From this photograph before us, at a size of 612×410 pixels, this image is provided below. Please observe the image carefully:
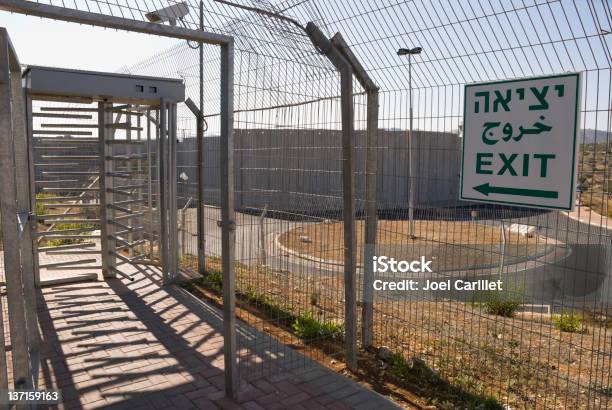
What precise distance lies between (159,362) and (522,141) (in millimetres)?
3578

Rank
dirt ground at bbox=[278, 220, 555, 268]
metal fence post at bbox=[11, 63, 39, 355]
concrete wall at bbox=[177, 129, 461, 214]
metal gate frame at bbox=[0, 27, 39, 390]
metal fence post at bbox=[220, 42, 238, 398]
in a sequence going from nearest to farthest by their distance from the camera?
metal gate frame at bbox=[0, 27, 39, 390]
metal fence post at bbox=[220, 42, 238, 398]
metal fence post at bbox=[11, 63, 39, 355]
concrete wall at bbox=[177, 129, 461, 214]
dirt ground at bbox=[278, 220, 555, 268]

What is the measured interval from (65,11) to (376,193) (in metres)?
2.91

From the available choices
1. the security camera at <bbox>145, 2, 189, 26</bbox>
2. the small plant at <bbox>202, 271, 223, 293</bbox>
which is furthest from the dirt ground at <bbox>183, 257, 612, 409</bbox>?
the security camera at <bbox>145, 2, 189, 26</bbox>

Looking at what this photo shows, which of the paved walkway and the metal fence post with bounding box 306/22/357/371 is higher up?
the metal fence post with bounding box 306/22/357/371

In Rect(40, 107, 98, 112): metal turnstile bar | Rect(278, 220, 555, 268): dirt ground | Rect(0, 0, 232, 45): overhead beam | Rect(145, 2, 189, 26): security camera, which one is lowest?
Rect(278, 220, 555, 268): dirt ground

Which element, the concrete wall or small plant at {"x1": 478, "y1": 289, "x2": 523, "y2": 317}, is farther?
small plant at {"x1": 478, "y1": 289, "x2": 523, "y2": 317}

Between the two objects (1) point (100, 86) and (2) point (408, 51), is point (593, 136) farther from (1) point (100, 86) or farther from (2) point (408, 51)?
(1) point (100, 86)

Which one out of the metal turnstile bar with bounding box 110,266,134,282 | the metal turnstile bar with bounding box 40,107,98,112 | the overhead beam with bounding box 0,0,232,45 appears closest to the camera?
the overhead beam with bounding box 0,0,232,45

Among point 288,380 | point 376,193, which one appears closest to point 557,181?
point 376,193

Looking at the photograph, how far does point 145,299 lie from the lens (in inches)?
259

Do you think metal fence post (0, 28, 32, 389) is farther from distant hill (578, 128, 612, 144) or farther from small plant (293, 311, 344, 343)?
distant hill (578, 128, 612, 144)

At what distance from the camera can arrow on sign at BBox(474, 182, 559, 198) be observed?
3.13m

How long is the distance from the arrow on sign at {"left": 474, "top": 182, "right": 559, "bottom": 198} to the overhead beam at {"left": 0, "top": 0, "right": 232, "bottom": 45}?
6.85 ft

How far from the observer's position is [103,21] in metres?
3.05
